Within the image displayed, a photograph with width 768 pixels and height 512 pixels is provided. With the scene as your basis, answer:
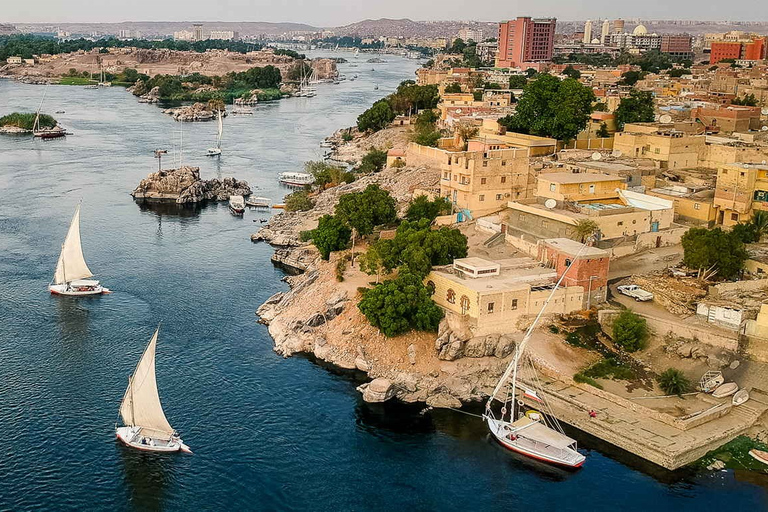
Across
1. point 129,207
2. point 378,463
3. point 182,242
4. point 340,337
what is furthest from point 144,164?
point 378,463

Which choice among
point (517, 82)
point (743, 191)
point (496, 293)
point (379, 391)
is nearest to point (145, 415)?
point (379, 391)

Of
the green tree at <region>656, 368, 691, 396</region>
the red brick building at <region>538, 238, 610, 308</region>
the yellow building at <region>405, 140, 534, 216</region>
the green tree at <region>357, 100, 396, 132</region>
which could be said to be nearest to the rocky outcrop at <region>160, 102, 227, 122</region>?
the green tree at <region>357, 100, 396, 132</region>

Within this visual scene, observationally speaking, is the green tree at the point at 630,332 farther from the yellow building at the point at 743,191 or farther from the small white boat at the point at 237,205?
the small white boat at the point at 237,205

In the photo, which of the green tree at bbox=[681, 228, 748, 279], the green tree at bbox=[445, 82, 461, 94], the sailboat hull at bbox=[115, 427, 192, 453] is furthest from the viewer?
the green tree at bbox=[445, 82, 461, 94]

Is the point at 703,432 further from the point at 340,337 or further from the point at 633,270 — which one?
the point at 340,337

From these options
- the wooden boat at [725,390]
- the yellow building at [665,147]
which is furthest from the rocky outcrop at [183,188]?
the wooden boat at [725,390]

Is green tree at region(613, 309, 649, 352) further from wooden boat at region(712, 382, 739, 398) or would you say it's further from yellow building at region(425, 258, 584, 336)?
wooden boat at region(712, 382, 739, 398)
